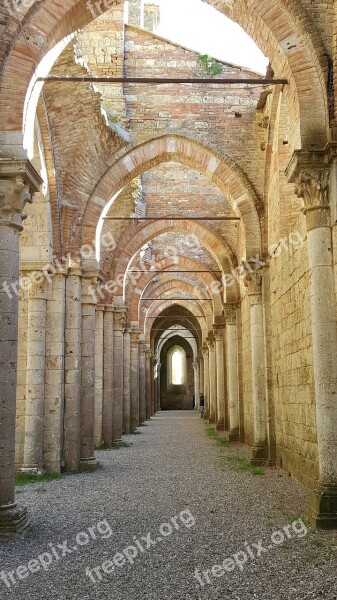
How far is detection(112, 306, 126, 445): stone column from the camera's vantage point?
1630 cm

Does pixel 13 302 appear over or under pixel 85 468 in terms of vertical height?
over

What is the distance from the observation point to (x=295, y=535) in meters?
5.73

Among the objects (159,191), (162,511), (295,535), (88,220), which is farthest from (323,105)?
(159,191)

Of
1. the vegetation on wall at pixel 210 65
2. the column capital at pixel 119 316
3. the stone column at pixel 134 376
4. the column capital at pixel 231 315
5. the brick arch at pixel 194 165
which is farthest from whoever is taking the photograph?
the stone column at pixel 134 376

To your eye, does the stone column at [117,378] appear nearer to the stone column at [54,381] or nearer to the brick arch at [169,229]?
the brick arch at [169,229]

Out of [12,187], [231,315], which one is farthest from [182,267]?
[12,187]

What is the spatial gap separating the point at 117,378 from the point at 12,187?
11134 mm

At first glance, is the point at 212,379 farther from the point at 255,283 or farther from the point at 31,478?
the point at 31,478

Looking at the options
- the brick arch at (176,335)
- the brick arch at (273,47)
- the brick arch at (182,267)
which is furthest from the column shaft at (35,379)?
the brick arch at (176,335)

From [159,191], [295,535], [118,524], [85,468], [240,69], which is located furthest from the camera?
[159,191]

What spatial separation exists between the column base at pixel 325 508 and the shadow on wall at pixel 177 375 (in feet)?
134

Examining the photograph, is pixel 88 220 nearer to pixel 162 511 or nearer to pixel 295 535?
pixel 162 511

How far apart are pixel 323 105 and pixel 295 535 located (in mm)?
4512

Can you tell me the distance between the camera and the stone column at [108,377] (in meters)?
15.5
